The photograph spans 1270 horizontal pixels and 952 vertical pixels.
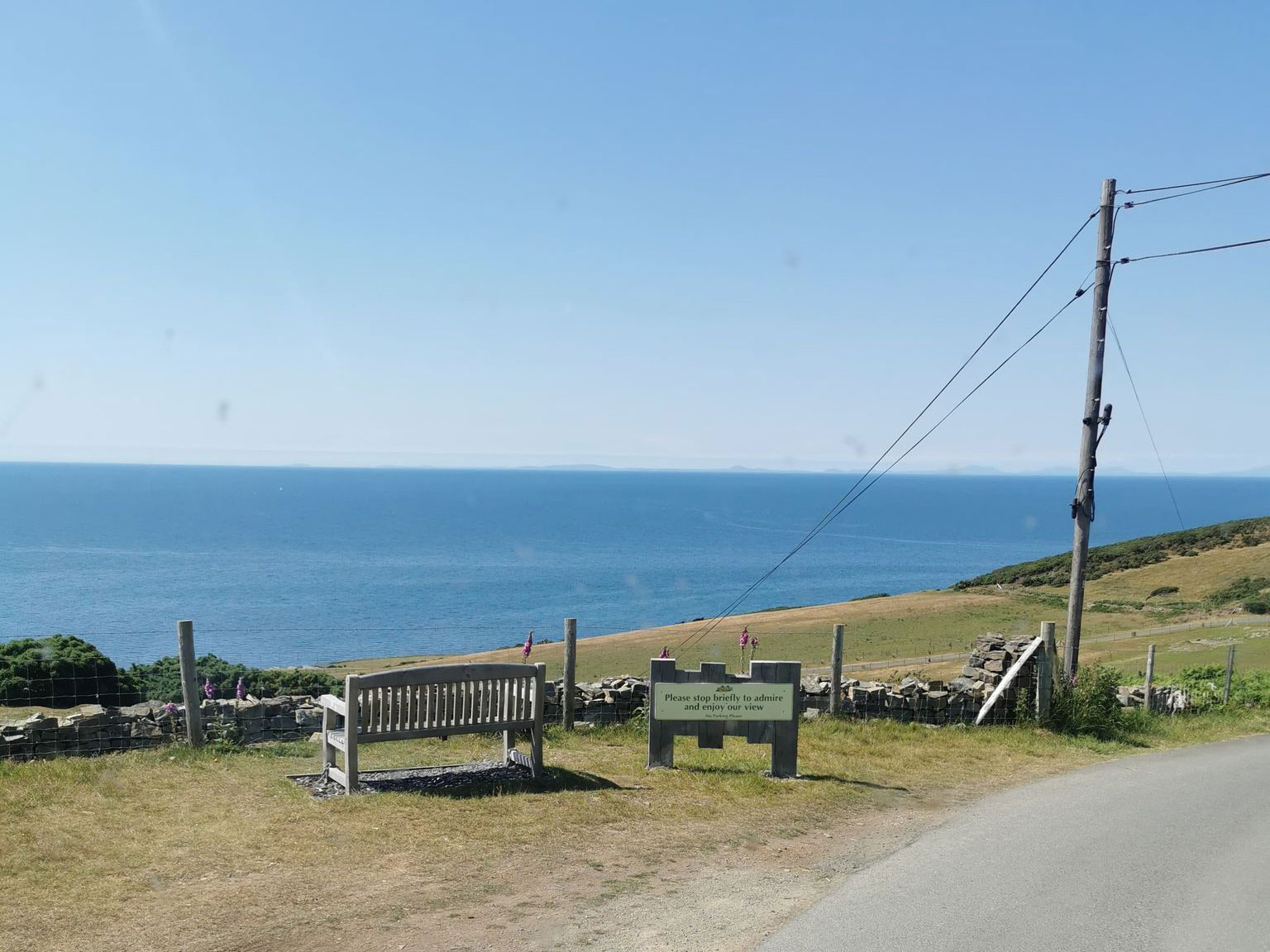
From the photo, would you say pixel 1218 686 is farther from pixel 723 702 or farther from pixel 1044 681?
pixel 723 702

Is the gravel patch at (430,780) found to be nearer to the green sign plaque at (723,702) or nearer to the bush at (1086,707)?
the green sign plaque at (723,702)

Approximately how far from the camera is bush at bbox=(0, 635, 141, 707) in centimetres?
2022

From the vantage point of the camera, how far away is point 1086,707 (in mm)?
14242

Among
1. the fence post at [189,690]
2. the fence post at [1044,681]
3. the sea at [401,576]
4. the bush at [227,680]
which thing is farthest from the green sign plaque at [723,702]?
the sea at [401,576]

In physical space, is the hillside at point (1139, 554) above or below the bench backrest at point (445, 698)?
below

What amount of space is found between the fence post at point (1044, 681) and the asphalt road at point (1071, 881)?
361 cm

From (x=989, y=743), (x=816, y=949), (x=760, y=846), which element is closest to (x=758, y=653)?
(x=989, y=743)

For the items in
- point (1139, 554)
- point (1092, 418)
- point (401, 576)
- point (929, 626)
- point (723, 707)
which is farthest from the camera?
point (401, 576)

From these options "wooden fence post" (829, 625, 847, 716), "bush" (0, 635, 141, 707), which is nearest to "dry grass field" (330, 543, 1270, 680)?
"wooden fence post" (829, 625, 847, 716)

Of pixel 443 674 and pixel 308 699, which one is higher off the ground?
pixel 443 674

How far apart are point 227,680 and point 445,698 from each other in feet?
66.6

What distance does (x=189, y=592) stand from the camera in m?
85.4

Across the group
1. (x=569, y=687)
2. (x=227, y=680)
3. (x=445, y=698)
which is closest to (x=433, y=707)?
(x=445, y=698)

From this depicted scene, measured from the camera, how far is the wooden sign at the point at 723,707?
10.6 meters
